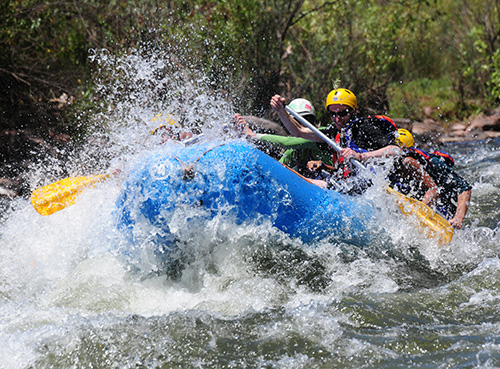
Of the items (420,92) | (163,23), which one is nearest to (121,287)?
(163,23)

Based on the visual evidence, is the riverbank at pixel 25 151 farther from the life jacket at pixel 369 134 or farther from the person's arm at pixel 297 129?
the life jacket at pixel 369 134

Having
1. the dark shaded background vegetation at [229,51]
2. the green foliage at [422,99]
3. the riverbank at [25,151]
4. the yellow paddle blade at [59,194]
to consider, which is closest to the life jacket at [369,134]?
the riverbank at [25,151]

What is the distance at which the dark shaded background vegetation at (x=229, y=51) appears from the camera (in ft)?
26.9

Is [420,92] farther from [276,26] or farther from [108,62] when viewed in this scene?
[108,62]

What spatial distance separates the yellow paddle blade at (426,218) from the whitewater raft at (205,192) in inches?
43.1

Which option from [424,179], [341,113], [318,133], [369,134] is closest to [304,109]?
[341,113]

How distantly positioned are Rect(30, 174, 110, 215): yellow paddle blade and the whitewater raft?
0.76 metres

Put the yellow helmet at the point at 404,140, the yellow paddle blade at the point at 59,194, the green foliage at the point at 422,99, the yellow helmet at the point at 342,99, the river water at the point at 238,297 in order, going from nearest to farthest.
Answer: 1. the river water at the point at 238,297
2. the yellow paddle blade at the point at 59,194
3. the yellow helmet at the point at 342,99
4. the yellow helmet at the point at 404,140
5. the green foliage at the point at 422,99

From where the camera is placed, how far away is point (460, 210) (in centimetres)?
494

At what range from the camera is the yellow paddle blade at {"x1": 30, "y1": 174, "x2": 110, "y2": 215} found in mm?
4332

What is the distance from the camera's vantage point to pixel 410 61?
14008 mm

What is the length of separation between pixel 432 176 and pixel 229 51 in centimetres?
491

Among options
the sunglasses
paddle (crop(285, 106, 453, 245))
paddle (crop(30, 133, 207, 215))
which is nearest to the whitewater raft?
paddle (crop(30, 133, 207, 215))

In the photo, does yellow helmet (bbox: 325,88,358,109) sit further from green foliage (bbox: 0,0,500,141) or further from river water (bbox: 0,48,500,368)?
green foliage (bbox: 0,0,500,141)
